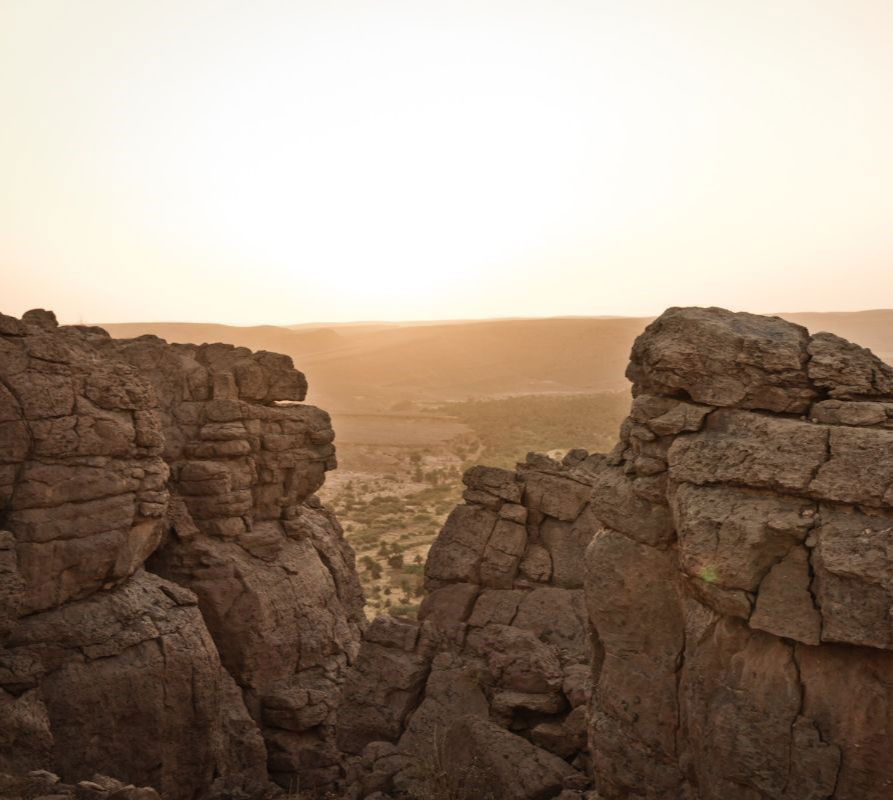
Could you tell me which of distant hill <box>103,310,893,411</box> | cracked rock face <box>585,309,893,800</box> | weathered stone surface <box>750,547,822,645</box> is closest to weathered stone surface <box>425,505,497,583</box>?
cracked rock face <box>585,309,893,800</box>

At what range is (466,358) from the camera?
130m

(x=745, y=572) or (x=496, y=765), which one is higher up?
(x=745, y=572)

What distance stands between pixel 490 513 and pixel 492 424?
51481 millimetres

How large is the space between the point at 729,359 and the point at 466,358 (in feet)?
401

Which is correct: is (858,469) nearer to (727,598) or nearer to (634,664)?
(727,598)

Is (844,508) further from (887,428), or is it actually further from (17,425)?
(17,425)

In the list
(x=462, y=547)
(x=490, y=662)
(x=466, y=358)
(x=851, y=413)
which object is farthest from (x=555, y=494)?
(x=466, y=358)

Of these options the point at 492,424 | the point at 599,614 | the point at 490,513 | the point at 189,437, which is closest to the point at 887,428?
the point at 599,614

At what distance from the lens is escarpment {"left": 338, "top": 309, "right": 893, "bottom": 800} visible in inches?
249

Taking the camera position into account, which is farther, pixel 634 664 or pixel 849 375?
pixel 634 664

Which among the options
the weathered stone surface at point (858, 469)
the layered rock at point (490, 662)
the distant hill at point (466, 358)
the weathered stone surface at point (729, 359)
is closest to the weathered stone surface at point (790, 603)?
the weathered stone surface at point (858, 469)

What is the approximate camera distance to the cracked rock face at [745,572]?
Answer: 20.7ft

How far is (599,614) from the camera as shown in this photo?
8.23m

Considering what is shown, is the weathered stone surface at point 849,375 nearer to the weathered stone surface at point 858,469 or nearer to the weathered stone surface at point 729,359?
the weathered stone surface at point 729,359
